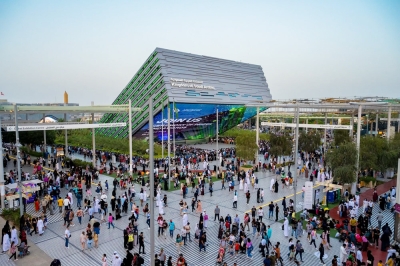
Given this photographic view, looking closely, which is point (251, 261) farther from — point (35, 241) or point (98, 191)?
point (98, 191)

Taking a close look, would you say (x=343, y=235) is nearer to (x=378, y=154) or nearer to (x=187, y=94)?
(x=378, y=154)

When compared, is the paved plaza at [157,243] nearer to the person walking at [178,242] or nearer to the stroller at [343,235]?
the person walking at [178,242]

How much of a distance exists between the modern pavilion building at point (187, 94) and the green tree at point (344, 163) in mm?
24135

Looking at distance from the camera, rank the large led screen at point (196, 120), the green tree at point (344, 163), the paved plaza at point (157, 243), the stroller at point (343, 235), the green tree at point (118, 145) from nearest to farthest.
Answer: the paved plaza at point (157, 243)
the stroller at point (343, 235)
the green tree at point (344, 163)
the green tree at point (118, 145)
the large led screen at point (196, 120)

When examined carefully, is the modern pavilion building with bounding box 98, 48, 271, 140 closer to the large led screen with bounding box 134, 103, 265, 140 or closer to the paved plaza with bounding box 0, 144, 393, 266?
the large led screen with bounding box 134, 103, 265, 140

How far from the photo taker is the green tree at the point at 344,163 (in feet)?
71.8

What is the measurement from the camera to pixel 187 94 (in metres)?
49.8

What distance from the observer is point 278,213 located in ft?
64.6

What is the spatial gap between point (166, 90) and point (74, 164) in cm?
1893

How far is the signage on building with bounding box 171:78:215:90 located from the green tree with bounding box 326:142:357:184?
29890 mm

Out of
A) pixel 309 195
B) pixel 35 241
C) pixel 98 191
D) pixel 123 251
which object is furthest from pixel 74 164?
pixel 309 195

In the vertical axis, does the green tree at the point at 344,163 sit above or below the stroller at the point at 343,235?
above

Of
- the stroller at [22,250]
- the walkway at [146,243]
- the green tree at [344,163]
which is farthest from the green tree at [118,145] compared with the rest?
the stroller at [22,250]

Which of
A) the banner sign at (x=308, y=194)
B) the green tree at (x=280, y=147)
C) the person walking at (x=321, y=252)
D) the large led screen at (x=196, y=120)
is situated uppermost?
the large led screen at (x=196, y=120)
